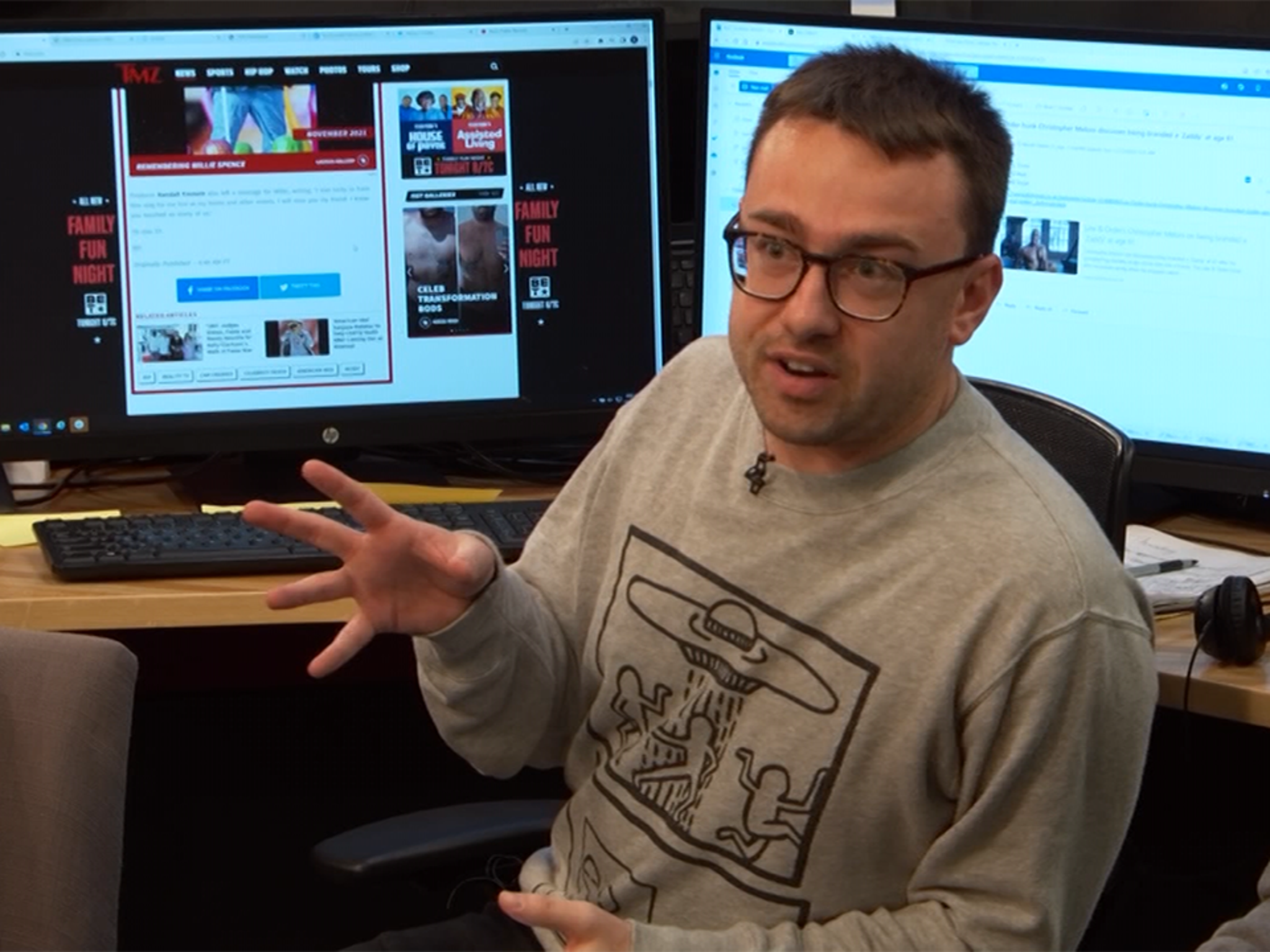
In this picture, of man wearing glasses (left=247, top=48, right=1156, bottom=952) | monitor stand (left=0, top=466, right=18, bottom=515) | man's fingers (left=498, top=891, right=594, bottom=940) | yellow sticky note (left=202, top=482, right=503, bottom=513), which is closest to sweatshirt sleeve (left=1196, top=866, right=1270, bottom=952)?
man wearing glasses (left=247, top=48, right=1156, bottom=952)

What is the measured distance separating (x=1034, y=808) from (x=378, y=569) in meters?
0.49

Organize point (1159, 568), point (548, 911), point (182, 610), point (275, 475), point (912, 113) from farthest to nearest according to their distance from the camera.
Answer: point (275, 475) < point (1159, 568) < point (182, 610) < point (912, 113) < point (548, 911)

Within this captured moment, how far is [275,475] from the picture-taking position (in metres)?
2.28

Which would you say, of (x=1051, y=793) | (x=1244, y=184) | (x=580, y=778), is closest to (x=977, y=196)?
(x=1051, y=793)

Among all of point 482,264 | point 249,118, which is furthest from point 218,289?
point 482,264

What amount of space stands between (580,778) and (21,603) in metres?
0.59

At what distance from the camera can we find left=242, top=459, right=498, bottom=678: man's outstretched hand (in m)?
1.40

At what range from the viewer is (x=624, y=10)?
2217 mm

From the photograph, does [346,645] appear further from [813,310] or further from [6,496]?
[6,496]

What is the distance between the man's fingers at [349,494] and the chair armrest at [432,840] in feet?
1.29

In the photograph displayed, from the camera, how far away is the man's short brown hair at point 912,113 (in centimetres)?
140

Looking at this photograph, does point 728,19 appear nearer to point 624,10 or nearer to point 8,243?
point 624,10

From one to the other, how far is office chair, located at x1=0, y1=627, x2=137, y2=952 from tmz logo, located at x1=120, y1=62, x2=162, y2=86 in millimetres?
772

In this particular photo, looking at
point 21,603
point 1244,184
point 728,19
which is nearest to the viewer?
point 21,603
